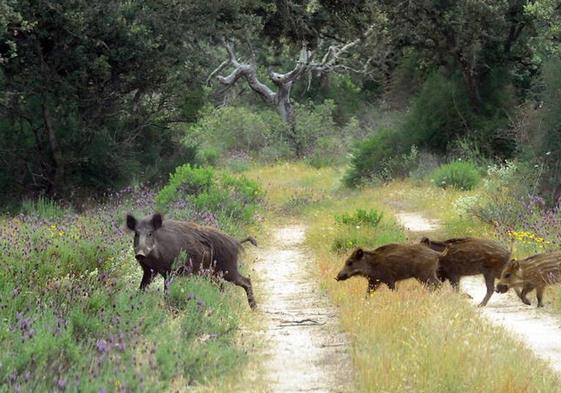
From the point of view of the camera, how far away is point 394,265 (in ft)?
38.7

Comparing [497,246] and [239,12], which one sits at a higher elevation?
[239,12]

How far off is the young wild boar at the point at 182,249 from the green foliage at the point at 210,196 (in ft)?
19.4

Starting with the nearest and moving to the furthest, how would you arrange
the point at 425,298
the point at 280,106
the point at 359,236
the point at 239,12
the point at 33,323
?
the point at 33,323 < the point at 425,298 < the point at 359,236 < the point at 239,12 < the point at 280,106

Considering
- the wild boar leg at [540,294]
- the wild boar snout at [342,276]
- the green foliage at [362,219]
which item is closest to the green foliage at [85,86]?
the green foliage at [362,219]

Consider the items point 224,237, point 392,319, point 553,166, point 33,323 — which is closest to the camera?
point 33,323

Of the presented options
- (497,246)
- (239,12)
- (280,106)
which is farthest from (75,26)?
(280,106)

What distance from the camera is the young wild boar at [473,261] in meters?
12.3

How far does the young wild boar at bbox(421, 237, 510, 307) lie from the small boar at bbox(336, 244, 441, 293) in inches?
17.5

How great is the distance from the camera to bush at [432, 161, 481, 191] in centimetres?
2650

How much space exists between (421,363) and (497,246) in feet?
17.2

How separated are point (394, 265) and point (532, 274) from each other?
5.94 ft

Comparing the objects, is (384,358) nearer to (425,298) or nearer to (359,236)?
(425,298)

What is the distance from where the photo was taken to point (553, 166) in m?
20.6

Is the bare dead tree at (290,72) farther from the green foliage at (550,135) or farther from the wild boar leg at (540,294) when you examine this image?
the wild boar leg at (540,294)
